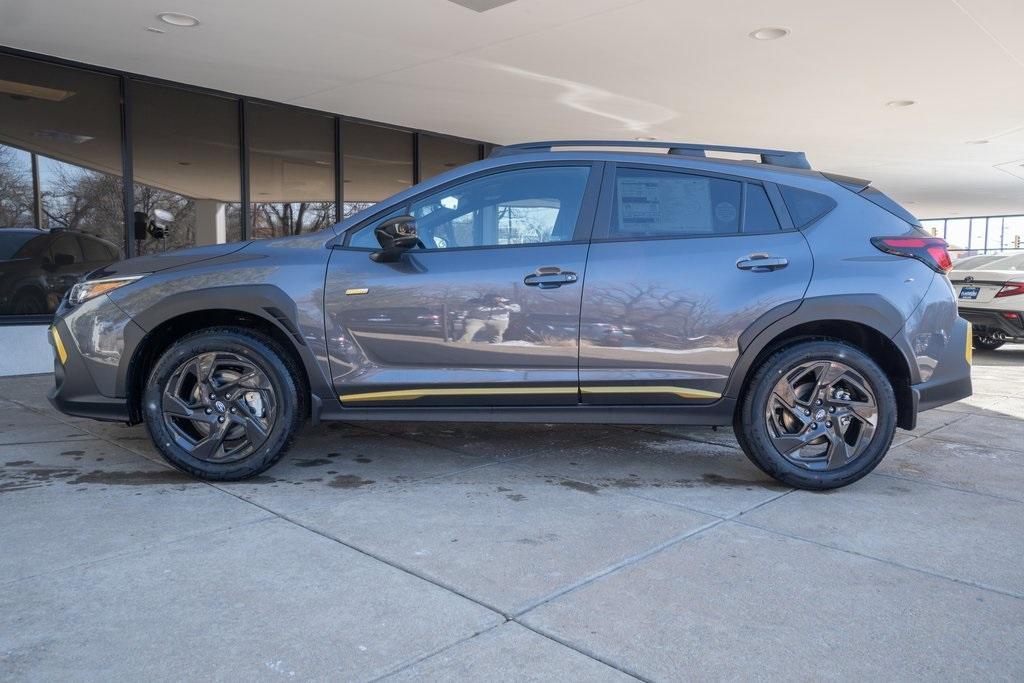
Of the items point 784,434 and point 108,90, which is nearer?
point 784,434

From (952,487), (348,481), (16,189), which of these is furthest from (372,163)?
(952,487)

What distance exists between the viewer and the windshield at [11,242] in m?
7.85

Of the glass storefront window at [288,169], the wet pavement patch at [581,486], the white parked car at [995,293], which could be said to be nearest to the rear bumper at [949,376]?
the wet pavement patch at [581,486]

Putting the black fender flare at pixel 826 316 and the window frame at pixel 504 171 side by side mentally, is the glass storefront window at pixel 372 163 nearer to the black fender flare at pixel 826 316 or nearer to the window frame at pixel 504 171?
the window frame at pixel 504 171

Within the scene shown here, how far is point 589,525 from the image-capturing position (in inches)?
130

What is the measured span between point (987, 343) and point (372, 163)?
9755mm

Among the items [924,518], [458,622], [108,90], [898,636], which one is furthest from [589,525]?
[108,90]

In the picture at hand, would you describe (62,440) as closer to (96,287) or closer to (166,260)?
(96,287)

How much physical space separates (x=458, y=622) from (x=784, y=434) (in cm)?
215

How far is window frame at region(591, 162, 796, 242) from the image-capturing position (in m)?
3.83

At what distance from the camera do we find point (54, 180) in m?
8.24

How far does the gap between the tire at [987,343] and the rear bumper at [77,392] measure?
460 inches

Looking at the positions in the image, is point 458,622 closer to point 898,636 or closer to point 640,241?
point 898,636

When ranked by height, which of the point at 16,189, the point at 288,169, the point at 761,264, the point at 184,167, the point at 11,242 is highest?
the point at 288,169
